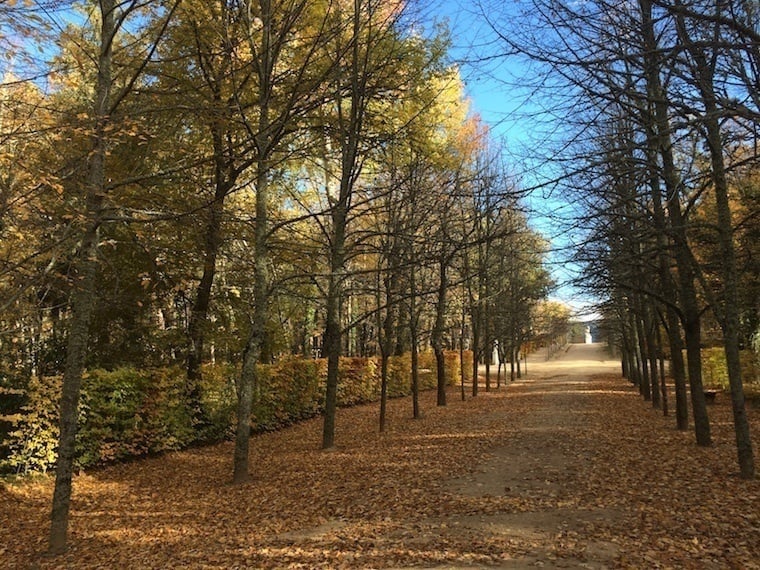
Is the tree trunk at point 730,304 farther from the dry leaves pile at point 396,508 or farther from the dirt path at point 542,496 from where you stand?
the dirt path at point 542,496

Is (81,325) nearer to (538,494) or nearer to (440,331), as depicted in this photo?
(538,494)

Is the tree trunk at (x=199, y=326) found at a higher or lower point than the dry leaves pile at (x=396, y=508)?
higher

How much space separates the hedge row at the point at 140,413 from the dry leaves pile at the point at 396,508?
0.43m

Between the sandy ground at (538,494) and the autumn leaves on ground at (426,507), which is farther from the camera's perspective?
the autumn leaves on ground at (426,507)

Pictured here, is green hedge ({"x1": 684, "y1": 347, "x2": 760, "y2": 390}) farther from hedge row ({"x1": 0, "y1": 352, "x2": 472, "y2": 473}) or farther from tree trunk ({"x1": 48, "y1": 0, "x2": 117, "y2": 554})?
tree trunk ({"x1": 48, "y1": 0, "x2": 117, "y2": 554})

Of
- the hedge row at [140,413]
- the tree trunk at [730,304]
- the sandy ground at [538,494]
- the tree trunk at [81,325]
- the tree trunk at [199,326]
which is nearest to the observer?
the sandy ground at [538,494]

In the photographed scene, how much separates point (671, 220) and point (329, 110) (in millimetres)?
6787

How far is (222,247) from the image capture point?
474 inches

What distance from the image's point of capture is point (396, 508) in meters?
6.56

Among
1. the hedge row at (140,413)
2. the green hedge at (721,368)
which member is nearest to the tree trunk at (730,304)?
the hedge row at (140,413)

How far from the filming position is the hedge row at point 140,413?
873 centimetres

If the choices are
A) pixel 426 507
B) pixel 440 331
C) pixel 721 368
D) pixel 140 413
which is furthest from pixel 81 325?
pixel 721 368

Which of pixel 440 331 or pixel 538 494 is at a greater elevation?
pixel 440 331

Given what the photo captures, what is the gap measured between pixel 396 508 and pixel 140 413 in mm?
6270
